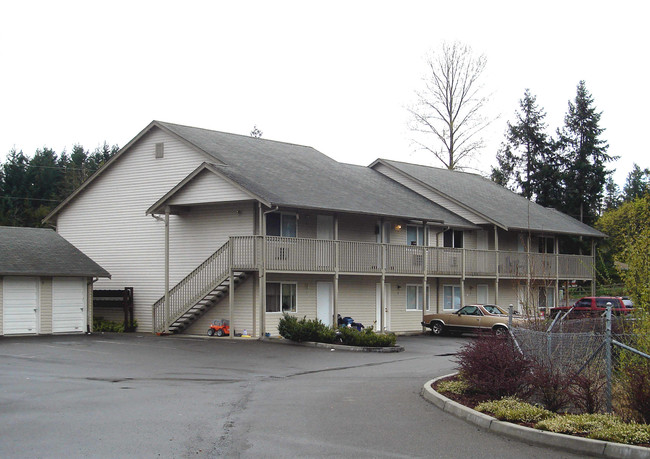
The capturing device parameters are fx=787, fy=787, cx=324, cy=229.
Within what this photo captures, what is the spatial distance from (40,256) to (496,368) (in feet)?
77.5

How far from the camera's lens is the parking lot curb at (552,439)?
979 cm

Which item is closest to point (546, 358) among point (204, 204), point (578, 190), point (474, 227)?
point (204, 204)

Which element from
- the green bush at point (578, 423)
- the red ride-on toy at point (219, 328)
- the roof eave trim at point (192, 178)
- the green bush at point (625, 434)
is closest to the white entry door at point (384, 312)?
the red ride-on toy at point (219, 328)

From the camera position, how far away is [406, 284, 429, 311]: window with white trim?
38.0m

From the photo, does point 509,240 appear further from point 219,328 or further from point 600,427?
point 600,427

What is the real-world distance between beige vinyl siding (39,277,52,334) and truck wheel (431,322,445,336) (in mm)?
16459

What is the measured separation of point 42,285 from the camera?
31.3 meters

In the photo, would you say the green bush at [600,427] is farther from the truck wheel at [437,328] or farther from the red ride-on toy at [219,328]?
the truck wheel at [437,328]

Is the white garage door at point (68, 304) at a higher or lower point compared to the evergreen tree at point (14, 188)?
lower

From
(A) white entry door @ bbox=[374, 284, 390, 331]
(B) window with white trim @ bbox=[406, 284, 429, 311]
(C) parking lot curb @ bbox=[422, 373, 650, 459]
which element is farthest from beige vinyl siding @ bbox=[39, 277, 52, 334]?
(C) parking lot curb @ bbox=[422, 373, 650, 459]

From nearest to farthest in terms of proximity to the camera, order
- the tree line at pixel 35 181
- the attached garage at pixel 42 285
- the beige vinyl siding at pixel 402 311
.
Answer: the attached garage at pixel 42 285
the beige vinyl siding at pixel 402 311
the tree line at pixel 35 181

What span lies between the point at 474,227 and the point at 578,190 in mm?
34902

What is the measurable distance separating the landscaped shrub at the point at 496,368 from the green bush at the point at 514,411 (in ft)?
1.71

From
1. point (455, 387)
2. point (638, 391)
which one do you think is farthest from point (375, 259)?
point (638, 391)
